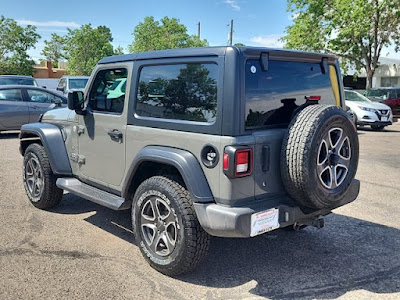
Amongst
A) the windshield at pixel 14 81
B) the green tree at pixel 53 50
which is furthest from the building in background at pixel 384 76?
the green tree at pixel 53 50

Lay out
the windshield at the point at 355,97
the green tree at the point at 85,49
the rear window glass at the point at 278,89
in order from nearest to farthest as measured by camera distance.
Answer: the rear window glass at the point at 278,89 → the windshield at the point at 355,97 → the green tree at the point at 85,49

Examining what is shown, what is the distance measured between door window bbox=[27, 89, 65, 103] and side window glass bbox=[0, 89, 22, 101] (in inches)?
11.2

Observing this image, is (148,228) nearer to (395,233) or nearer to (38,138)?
(38,138)

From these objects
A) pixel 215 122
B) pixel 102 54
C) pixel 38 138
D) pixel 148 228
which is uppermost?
pixel 102 54

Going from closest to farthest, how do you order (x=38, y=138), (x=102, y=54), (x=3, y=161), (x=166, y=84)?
(x=166, y=84)
(x=38, y=138)
(x=3, y=161)
(x=102, y=54)

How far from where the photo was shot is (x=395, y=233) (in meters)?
4.56

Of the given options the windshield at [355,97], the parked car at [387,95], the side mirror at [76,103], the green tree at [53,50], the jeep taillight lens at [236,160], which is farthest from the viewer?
the green tree at [53,50]

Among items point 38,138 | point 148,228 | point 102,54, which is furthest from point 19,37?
point 148,228

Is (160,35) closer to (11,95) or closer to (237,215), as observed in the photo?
(11,95)

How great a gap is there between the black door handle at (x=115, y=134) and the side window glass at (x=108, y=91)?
0.66 ft

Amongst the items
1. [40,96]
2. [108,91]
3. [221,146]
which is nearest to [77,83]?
[40,96]

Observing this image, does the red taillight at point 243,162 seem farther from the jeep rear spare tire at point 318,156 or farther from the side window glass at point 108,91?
the side window glass at point 108,91

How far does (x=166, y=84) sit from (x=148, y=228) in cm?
131

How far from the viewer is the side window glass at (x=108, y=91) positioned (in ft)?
13.3
